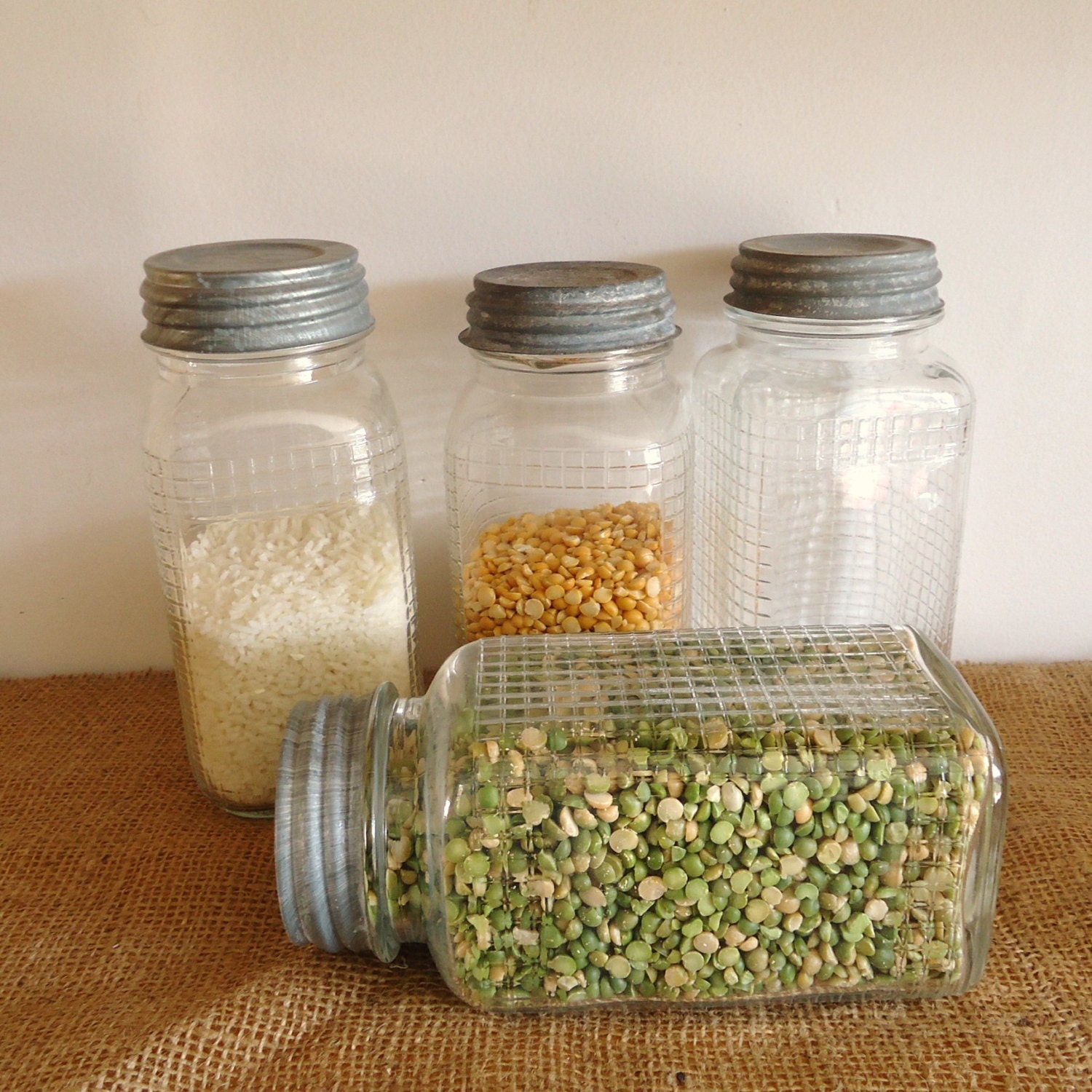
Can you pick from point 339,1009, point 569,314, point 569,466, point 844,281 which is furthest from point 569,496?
point 339,1009

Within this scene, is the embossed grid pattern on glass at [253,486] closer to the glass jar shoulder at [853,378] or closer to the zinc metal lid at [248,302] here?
the zinc metal lid at [248,302]

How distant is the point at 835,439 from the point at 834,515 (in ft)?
0.24

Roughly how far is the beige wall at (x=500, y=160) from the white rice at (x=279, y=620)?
0.22 m

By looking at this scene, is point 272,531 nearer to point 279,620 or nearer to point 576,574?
point 279,620

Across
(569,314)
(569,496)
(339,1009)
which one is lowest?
(339,1009)

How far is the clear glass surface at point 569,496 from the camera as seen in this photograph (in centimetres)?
89

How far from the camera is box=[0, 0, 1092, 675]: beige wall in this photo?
3.04ft

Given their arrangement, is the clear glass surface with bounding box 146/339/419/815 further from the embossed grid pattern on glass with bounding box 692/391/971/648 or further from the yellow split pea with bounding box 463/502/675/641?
the embossed grid pattern on glass with bounding box 692/391/971/648

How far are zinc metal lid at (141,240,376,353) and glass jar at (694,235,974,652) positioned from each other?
0.35 meters

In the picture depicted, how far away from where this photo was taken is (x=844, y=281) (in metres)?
0.85

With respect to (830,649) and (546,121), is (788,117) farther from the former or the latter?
(830,649)

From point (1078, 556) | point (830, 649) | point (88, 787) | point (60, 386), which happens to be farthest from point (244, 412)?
point (1078, 556)

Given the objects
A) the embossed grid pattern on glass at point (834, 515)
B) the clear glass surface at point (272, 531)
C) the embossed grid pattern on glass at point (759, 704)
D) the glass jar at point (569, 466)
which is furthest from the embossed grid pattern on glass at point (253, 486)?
the embossed grid pattern on glass at point (834, 515)

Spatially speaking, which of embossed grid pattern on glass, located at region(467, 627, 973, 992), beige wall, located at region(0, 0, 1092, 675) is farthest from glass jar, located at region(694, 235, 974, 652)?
embossed grid pattern on glass, located at region(467, 627, 973, 992)
